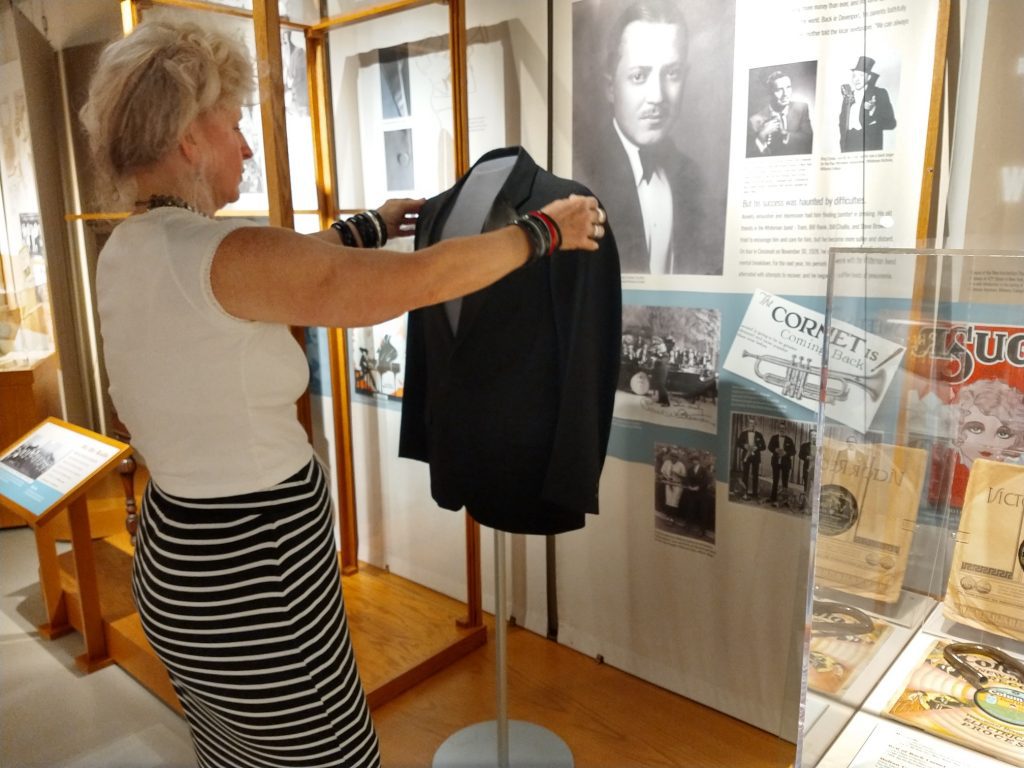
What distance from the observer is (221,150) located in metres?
1.13

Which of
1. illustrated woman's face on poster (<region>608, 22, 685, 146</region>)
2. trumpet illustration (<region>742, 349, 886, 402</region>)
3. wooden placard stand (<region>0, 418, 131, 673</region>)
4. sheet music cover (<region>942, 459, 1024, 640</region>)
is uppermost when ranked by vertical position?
illustrated woman's face on poster (<region>608, 22, 685, 146</region>)

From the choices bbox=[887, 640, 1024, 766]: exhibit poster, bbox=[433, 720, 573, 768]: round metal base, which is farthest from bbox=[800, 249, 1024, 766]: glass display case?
bbox=[433, 720, 573, 768]: round metal base

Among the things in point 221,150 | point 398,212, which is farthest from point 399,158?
point 221,150

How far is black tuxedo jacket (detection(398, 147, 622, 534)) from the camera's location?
1.58 metres

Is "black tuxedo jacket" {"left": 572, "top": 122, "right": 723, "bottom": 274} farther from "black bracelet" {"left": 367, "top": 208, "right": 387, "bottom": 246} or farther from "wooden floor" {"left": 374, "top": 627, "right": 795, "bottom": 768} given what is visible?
"wooden floor" {"left": 374, "top": 627, "right": 795, "bottom": 768}

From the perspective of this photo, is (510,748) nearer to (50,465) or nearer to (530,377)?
(530,377)

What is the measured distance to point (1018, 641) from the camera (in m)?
1.16

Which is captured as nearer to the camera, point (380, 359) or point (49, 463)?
point (49, 463)

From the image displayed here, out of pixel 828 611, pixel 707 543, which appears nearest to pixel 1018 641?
pixel 828 611

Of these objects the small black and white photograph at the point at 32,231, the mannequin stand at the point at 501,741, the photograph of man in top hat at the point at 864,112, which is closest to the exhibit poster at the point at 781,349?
the photograph of man in top hat at the point at 864,112

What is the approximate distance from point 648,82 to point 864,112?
21.9 inches

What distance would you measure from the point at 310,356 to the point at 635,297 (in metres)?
1.40

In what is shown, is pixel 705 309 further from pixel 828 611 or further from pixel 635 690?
pixel 635 690

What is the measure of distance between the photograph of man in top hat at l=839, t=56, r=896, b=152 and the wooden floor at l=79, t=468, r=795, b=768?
153 cm
